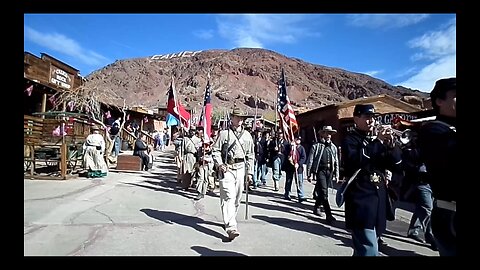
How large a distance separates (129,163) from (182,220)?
8.02 meters

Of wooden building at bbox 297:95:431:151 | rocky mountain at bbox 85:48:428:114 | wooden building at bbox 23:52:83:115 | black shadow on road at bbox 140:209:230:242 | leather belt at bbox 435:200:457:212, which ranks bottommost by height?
black shadow on road at bbox 140:209:230:242

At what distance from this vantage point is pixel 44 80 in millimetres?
13891

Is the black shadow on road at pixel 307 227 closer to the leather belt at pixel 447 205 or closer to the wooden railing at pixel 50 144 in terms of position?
the leather belt at pixel 447 205

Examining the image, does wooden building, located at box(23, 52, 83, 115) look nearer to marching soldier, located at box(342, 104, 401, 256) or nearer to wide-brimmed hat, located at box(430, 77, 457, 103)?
marching soldier, located at box(342, 104, 401, 256)

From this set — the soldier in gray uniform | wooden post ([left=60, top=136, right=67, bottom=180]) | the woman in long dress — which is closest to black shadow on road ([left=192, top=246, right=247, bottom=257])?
the soldier in gray uniform

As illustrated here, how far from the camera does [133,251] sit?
4129mm

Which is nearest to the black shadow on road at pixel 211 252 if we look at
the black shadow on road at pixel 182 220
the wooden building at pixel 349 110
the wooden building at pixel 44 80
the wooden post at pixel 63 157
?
the black shadow on road at pixel 182 220

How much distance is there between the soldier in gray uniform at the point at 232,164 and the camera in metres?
4.96

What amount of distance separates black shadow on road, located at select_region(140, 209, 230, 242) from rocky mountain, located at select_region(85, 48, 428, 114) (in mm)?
93980

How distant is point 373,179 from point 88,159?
9.76m

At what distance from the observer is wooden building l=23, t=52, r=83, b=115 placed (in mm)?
12164

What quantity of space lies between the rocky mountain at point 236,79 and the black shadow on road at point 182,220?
93980 mm
